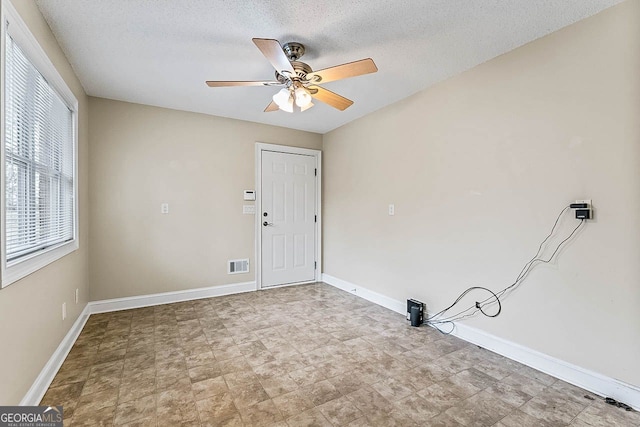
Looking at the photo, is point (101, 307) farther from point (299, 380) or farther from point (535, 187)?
point (535, 187)

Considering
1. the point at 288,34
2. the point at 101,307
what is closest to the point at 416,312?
the point at 288,34

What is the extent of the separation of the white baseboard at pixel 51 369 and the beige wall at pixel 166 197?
0.81 meters

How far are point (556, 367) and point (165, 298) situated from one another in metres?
4.00

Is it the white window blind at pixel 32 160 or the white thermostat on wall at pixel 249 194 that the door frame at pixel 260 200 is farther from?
the white window blind at pixel 32 160

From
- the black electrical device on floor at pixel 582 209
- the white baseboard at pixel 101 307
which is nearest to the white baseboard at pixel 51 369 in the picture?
the white baseboard at pixel 101 307

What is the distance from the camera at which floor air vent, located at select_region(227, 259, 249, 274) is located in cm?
416

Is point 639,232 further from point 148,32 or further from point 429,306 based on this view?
point 148,32

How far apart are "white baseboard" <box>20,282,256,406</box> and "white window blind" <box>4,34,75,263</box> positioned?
0.82m

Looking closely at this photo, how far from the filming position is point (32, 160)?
1.88 metres

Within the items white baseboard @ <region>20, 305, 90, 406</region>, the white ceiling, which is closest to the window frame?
the white ceiling

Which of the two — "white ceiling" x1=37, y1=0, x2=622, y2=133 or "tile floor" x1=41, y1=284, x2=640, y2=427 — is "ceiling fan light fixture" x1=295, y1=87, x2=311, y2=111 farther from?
"tile floor" x1=41, y1=284, x2=640, y2=427

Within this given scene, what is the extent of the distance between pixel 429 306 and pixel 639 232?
1.74 m

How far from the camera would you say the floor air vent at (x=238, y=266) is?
13.6ft

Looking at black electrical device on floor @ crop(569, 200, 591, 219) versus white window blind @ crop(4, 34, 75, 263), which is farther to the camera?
black electrical device on floor @ crop(569, 200, 591, 219)
